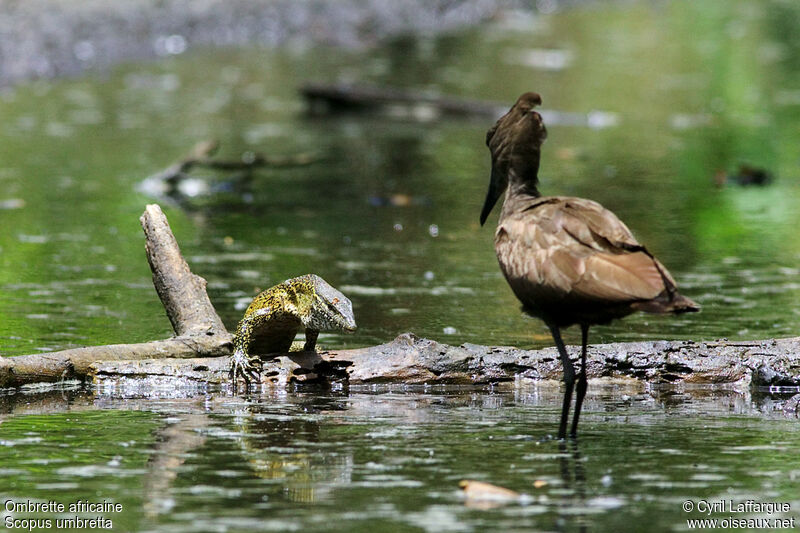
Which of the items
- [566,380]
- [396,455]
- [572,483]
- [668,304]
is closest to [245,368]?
[396,455]

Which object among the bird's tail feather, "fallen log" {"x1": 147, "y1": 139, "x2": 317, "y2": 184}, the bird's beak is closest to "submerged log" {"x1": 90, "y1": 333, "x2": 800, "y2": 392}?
the bird's beak

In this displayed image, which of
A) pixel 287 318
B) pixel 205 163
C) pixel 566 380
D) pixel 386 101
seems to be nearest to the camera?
pixel 566 380

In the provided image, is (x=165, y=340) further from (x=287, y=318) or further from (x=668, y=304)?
(x=668, y=304)

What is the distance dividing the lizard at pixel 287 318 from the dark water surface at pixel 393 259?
1.21ft

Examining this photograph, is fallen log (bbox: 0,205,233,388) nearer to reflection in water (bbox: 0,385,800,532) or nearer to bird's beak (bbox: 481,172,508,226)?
reflection in water (bbox: 0,385,800,532)

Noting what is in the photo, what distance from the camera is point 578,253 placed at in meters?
6.84

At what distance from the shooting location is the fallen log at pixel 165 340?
811 cm

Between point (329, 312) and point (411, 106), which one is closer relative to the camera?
point (329, 312)

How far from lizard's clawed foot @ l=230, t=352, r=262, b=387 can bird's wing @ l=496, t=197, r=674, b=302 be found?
1772 millimetres

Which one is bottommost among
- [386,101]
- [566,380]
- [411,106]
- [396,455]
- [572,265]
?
[396,455]

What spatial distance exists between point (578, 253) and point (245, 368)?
2.35 meters

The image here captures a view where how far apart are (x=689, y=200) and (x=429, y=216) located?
3.09m

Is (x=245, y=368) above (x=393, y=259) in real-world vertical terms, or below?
below

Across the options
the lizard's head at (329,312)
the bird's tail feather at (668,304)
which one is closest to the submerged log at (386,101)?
the lizard's head at (329,312)
